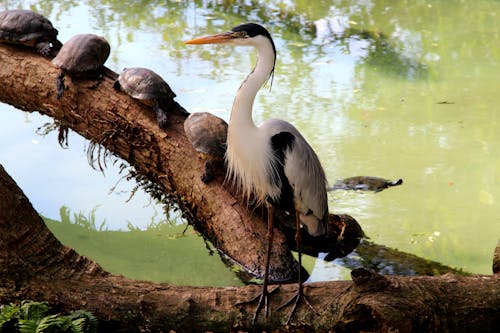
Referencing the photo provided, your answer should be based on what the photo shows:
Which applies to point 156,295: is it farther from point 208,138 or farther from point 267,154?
point 208,138

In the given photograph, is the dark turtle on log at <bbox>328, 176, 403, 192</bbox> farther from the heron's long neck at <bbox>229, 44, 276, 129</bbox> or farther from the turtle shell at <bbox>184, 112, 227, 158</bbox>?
the heron's long neck at <bbox>229, 44, 276, 129</bbox>

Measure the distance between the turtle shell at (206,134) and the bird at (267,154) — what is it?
2.20 ft

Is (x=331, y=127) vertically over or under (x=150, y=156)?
under

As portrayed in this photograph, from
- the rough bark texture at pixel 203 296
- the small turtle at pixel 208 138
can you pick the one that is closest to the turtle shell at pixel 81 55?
the small turtle at pixel 208 138

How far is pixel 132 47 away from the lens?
835cm

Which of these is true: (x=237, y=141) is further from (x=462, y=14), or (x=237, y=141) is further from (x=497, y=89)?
(x=462, y=14)

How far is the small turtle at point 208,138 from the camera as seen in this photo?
4539mm

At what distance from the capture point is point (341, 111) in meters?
6.89

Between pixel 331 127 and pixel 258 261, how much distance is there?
2532 mm

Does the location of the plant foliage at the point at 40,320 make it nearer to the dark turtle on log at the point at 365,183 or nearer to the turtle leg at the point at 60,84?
the turtle leg at the point at 60,84

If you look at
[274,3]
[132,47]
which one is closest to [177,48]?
[132,47]

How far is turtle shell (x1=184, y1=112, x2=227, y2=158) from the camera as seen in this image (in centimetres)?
454

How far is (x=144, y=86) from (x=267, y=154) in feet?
4.90

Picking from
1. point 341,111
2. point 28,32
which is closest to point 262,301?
point 28,32
